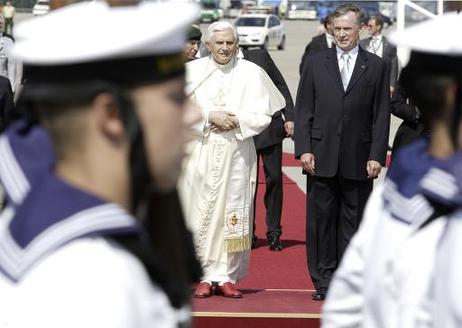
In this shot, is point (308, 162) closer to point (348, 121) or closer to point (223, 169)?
point (348, 121)

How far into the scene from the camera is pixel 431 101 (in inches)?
107

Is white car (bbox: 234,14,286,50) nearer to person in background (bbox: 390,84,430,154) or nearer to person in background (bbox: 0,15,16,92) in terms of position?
person in background (bbox: 0,15,16,92)

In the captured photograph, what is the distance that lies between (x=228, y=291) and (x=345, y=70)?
1.61 metres

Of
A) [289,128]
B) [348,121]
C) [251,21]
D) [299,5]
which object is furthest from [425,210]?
[299,5]

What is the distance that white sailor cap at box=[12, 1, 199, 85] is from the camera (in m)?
1.97

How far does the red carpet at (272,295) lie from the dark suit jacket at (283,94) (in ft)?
3.00

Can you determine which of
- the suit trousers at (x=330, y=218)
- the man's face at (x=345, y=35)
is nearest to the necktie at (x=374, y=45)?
the man's face at (x=345, y=35)

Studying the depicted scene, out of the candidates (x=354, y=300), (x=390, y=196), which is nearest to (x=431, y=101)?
(x=390, y=196)

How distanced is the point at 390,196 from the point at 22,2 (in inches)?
2514

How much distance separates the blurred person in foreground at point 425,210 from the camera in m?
2.58

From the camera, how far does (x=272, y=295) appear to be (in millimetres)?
8453

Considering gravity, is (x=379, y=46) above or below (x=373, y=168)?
below

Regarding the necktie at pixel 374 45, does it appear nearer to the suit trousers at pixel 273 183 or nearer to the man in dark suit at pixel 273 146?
the man in dark suit at pixel 273 146

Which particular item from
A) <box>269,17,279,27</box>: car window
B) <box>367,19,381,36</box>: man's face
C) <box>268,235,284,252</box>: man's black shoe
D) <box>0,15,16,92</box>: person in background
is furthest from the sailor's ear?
<box>269,17,279,27</box>: car window
